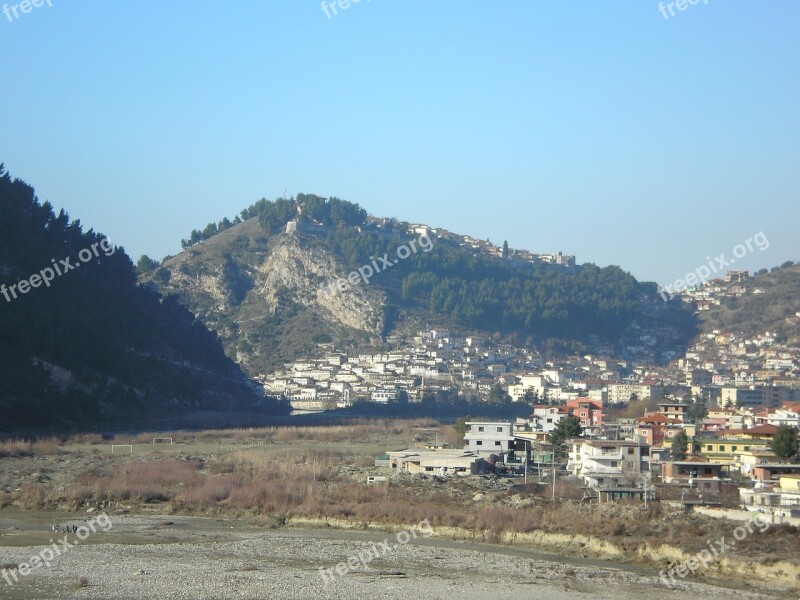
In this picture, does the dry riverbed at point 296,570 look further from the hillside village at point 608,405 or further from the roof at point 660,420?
the roof at point 660,420

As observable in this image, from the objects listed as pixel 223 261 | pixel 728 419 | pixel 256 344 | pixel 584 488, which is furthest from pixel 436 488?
pixel 223 261

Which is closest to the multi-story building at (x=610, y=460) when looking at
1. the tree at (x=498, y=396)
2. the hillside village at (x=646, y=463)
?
the hillside village at (x=646, y=463)

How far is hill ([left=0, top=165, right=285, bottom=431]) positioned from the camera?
67.6 metres

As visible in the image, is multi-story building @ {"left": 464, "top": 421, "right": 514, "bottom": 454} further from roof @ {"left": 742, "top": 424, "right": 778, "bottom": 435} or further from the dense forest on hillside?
the dense forest on hillside

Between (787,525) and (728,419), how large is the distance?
42356 mm

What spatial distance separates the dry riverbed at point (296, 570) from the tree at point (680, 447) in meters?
19.6

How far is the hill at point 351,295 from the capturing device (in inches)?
6363

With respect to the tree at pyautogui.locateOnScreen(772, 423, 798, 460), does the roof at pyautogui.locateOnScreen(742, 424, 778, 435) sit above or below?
above

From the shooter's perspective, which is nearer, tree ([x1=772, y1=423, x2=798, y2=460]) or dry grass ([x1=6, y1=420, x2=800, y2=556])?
dry grass ([x1=6, y1=420, x2=800, y2=556])

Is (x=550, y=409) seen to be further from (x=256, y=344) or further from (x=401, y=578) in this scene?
(x=256, y=344)

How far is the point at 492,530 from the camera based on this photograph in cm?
3222

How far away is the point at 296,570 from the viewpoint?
27.3 metres

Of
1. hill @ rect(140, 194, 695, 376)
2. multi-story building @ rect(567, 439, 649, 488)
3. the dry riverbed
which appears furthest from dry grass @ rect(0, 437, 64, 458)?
hill @ rect(140, 194, 695, 376)

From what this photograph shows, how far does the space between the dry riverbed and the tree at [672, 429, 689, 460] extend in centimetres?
1962
